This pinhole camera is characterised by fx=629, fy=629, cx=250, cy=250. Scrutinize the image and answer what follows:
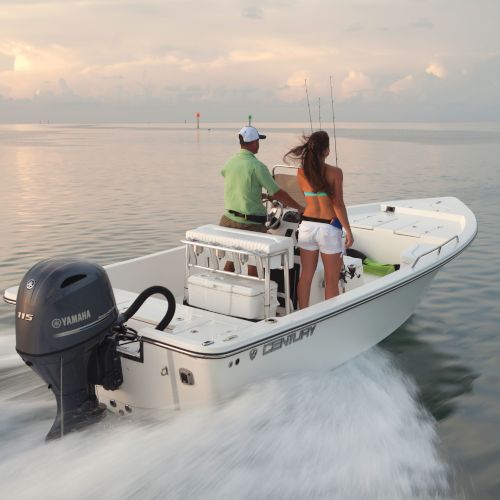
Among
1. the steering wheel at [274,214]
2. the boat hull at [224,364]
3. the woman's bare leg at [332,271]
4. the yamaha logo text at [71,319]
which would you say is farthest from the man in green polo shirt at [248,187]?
the yamaha logo text at [71,319]

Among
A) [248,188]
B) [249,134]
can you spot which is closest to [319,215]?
[248,188]

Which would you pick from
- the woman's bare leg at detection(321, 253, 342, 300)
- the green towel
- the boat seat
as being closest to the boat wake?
the woman's bare leg at detection(321, 253, 342, 300)

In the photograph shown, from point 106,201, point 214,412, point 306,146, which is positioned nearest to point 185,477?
point 214,412

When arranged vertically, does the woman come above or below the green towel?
above

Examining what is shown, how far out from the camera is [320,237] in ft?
15.7

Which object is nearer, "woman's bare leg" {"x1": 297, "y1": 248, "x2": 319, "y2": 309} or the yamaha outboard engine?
the yamaha outboard engine

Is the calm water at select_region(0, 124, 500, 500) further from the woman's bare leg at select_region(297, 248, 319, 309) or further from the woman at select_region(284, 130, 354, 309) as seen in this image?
the woman at select_region(284, 130, 354, 309)

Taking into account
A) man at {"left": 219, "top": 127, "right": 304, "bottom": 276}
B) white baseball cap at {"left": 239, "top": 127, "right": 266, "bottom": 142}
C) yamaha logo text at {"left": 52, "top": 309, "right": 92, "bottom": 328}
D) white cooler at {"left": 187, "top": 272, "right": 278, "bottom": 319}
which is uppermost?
white baseball cap at {"left": 239, "top": 127, "right": 266, "bottom": 142}

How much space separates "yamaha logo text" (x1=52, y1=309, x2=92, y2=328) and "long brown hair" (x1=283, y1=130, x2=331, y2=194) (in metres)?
1.90

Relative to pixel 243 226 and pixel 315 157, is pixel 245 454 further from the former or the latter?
pixel 315 157

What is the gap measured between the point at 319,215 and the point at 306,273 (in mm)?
474

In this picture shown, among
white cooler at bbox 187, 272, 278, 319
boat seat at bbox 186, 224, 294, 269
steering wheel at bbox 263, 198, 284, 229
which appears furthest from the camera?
steering wheel at bbox 263, 198, 284, 229

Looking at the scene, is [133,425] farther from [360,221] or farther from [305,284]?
[360,221]

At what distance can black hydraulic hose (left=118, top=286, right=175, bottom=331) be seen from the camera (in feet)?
13.1
